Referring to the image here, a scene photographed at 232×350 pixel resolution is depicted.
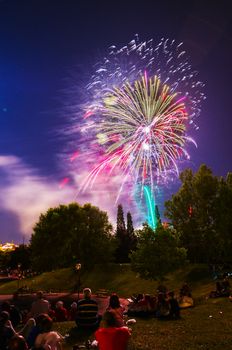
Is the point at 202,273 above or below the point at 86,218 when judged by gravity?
below

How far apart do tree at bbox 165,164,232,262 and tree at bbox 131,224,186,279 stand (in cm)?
1231

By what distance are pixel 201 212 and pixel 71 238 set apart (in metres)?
26.5

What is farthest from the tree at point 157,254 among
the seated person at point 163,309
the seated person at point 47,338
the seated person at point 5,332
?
the seated person at point 47,338

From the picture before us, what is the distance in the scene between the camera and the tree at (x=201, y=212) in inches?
2586

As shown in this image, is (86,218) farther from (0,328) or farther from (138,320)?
(0,328)

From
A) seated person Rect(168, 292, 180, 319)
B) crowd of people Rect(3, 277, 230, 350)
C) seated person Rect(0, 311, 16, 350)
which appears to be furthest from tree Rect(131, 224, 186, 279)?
seated person Rect(0, 311, 16, 350)

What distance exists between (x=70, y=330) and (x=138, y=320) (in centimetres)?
525

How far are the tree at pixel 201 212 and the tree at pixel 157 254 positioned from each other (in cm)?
1231

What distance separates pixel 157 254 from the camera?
5347 cm

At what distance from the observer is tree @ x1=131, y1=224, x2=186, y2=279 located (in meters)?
52.8

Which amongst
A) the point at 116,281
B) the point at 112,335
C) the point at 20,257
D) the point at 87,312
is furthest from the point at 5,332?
the point at 20,257

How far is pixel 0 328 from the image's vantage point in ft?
44.9

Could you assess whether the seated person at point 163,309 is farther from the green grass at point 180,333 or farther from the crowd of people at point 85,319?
the green grass at point 180,333

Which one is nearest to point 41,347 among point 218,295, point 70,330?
point 70,330
